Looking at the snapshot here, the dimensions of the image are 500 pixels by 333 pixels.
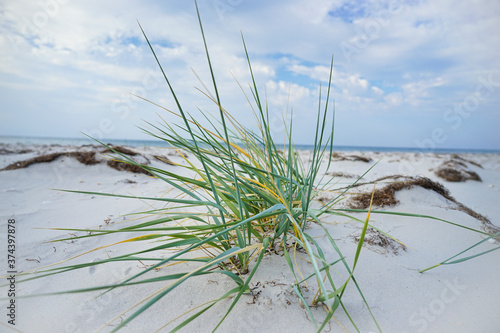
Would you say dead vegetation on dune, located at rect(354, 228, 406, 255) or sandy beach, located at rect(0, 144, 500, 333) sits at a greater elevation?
dead vegetation on dune, located at rect(354, 228, 406, 255)

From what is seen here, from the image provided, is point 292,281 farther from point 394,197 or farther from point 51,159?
point 51,159

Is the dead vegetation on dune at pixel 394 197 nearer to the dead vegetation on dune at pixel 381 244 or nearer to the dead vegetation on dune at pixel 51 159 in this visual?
the dead vegetation on dune at pixel 381 244

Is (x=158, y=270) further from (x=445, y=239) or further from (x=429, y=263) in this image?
(x=445, y=239)

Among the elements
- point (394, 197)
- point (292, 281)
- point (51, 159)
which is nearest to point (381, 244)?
point (292, 281)

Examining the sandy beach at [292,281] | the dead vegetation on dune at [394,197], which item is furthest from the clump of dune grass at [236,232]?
the dead vegetation on dune at [394,197]

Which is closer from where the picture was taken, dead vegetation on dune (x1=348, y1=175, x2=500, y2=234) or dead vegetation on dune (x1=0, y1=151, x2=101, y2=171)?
dead vegetation on dune (x1=348, y1=175, x2=500, y2=234)

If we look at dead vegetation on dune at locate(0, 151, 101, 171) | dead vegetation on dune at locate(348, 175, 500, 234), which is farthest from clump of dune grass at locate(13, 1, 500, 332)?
dead vegetation on dune at locate(0, 151, 101, 171)

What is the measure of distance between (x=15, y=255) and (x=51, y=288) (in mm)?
532

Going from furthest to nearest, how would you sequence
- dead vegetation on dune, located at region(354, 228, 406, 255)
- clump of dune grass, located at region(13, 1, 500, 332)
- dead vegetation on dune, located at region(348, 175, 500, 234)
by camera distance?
dead vegetation on dune, located at region(348, 175, 500, 234)
dead vegetation on dune, located at region(354, 228, 406, 255)
clump of dune grass, located at region(13, 1, 500, 332)

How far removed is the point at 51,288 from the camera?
1232 millimetres

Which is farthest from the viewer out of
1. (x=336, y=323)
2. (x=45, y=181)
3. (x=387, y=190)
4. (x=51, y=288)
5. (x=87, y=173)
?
(x=87, y=173)

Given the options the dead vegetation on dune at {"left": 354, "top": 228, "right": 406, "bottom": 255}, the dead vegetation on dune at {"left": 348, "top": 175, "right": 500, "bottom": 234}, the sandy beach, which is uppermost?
the dead vegetation on dune at {"left": 348, "top": 175, "right": 500, "bottom": 234}

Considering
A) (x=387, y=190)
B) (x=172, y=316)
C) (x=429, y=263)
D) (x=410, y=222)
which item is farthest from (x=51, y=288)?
(x=387, y=190)

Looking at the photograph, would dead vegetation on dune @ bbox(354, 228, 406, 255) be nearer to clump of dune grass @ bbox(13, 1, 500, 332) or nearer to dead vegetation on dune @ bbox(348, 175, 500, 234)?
clump of dune grass @ bbox(13, 1, 500, 332)
